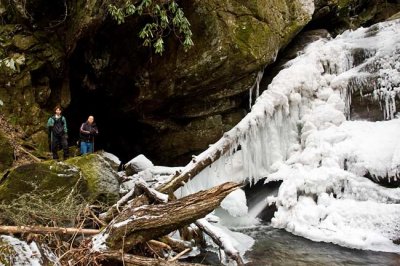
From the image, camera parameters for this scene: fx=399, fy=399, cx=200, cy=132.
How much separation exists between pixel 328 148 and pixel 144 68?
17.2 feet

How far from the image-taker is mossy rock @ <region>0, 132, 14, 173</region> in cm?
853

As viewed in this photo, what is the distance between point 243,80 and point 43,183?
606 cm

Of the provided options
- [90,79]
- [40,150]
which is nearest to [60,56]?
[90,79]

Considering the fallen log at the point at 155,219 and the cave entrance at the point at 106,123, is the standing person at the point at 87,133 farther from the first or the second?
the fallen log at the point at 155,219

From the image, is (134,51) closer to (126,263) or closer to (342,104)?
(342,104)

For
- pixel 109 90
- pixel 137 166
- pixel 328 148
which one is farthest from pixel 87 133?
pixel 328 148

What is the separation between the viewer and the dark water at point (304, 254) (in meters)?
5.97

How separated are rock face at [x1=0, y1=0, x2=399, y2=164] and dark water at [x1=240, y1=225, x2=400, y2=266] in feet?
15.4

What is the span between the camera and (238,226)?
26.6 feet

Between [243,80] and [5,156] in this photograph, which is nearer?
[5,156]

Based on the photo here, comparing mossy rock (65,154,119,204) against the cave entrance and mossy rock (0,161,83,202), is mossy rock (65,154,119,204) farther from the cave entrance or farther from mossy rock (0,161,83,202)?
the cave entrance

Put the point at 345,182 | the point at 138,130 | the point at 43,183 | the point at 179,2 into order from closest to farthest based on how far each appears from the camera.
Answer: the point at 43,183, the point at 345,182, the point at 179,2, the point at 138,130

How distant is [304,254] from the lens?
6.37m

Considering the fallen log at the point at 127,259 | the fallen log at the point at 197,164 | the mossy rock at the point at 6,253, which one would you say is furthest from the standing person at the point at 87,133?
the mossy rock at the point at 6,253
